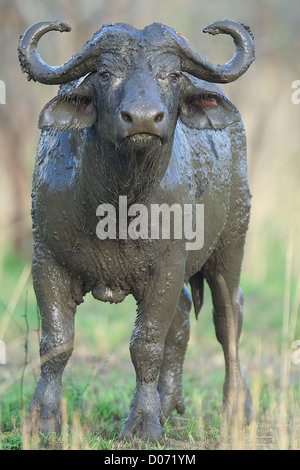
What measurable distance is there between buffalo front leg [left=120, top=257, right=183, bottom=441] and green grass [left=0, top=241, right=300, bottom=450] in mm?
196

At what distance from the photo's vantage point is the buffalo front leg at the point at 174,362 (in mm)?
6109

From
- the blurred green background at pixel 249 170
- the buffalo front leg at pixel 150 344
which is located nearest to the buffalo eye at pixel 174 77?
the buffalo front leg at pixel 150 344

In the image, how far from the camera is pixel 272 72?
14.5 metres

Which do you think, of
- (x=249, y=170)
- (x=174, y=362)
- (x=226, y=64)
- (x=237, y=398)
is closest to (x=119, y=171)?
(x=226, y=64)

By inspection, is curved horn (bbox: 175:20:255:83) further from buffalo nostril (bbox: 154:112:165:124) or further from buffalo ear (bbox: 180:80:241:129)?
buffalo nostril (bbox: 154:112:165:124)

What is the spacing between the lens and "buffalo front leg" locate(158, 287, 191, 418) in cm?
611

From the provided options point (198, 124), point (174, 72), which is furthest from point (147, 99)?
point (198, 124)

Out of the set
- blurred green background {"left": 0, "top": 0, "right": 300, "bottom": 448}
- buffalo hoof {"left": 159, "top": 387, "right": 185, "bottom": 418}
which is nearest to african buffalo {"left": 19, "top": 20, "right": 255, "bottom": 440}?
buffalo hoof {"left": 159, "top": 387, "right": 185, "bottom": 418}

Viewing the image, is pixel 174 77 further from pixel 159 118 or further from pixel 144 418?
pixel 144 418

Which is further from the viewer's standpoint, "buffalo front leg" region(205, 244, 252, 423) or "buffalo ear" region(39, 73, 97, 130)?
"buffalo front leg" region(205, 244, 252, 423)

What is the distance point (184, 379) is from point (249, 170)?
6580 mm

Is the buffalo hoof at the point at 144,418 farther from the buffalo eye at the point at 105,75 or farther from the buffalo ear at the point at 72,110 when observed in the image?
the buffalo eye at the point at 105,75

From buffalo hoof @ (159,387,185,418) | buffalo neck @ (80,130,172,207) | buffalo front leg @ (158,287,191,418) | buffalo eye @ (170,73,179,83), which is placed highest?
buffalo eye @ (170,73,179,83)

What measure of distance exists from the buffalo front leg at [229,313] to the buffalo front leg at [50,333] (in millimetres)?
1597
